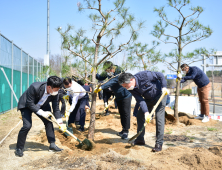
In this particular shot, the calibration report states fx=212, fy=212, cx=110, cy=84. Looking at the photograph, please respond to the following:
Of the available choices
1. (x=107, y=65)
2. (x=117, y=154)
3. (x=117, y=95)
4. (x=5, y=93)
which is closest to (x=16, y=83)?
(x=5, y=93)

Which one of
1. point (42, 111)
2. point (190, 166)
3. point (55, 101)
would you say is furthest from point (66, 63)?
point (190, 166)

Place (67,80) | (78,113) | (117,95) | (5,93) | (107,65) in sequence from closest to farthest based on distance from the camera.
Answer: (107,65) < (67,80) < (117,95) < (78,113) < (5,93)

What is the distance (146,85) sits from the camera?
334 centimetres

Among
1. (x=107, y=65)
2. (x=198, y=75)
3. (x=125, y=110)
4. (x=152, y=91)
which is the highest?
(x=107, y=65)

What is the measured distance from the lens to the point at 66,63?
3.93m

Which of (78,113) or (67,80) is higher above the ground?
(67,80)

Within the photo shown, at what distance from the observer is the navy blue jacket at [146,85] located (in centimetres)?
333

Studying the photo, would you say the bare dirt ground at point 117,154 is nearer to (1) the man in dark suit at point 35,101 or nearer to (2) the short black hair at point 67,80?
(1) the man in dark suit at point 35,101

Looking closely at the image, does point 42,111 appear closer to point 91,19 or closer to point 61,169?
point 61,169

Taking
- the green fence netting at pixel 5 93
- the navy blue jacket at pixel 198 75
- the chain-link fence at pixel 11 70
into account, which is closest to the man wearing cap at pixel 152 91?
the navy blue jacket at pixel 198 75

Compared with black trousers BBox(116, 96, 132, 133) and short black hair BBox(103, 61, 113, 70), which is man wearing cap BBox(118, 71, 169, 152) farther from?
black trousers BBox(116, 96, 132, 133)

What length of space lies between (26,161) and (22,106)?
78 centimetres

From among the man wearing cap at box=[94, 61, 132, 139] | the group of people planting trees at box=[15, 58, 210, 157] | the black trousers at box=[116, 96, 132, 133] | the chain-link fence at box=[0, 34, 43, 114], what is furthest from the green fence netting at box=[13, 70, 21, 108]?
the black trousers at box=[116, 96, 132, 133]

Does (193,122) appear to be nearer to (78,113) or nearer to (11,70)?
(78,113)
